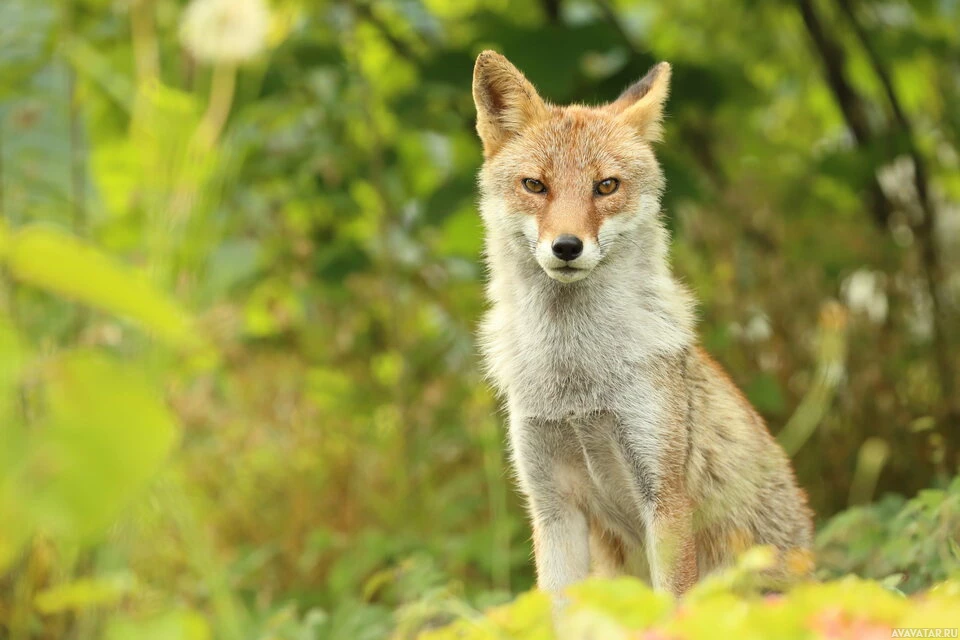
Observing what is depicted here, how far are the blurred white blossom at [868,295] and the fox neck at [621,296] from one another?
10.2ft

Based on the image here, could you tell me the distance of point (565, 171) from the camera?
11.4 feet

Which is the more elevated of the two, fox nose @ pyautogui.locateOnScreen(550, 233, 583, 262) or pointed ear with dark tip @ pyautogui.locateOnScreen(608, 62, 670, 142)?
pointed ear with dark tip @ pyautogui.locateOnScreen(608, 62, 670, 142)

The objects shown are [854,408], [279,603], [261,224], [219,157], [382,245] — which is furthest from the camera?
[261,224]

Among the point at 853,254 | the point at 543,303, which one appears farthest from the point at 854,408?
the point at 543,303

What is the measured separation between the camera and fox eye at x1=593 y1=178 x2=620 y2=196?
3.46 m

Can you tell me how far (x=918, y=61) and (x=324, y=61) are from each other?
396 cm

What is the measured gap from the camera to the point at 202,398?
256 inches

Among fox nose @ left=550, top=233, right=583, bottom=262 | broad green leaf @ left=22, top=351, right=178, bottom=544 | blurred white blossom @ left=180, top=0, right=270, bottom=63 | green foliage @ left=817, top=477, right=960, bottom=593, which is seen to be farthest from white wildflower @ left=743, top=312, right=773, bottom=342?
broad green leaf @ left=22, top=351, right=178, bottom=544

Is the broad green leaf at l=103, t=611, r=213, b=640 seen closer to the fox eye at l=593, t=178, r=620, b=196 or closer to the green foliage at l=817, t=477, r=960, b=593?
the green foliage at l=817, t=477, r=960, b=593

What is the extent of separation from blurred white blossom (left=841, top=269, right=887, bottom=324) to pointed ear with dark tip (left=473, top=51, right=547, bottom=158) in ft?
11.0

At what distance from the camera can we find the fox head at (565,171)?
10.9ft

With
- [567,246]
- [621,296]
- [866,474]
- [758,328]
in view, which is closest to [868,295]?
[758,328]

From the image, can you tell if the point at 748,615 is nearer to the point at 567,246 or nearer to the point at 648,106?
the point at 567,246

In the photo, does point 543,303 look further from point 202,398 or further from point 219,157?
point 202,398
